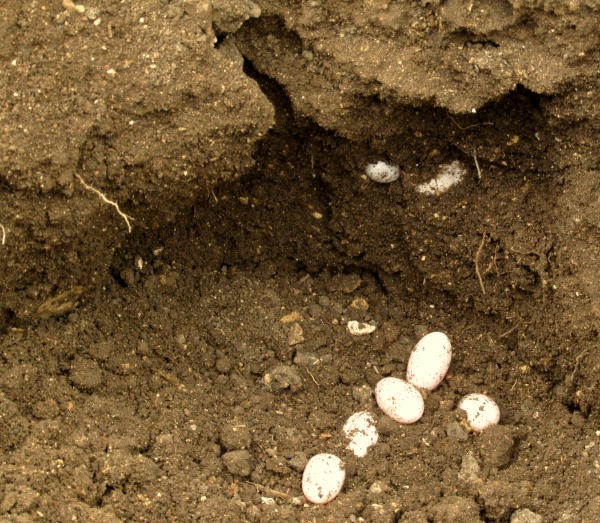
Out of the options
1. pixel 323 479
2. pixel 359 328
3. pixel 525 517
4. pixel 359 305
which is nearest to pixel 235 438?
pixel 323 479

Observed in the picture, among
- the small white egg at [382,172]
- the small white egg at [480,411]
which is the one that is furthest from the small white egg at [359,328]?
the small white egg at [382,172]

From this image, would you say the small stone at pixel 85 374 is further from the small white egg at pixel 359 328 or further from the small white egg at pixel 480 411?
the small white egg at pixel 480 411

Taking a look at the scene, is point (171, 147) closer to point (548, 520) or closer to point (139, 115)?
point (139, 115)

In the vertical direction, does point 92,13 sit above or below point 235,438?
above

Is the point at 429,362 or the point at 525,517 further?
the point at 429,362

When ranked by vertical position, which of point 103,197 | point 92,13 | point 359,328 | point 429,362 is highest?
point 92,13

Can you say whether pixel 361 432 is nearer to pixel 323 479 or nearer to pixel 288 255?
pixel 323 479

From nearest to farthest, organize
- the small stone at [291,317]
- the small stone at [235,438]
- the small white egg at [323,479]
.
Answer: the small white egg at [323,479], the small stone at [235,438], the small stone at [291,317]

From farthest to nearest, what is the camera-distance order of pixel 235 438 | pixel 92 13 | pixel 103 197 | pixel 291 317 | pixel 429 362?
pixel 291 317 < pixel 429 362 < pixel 235 438 < pixel 103 197 < pixel 92 13
